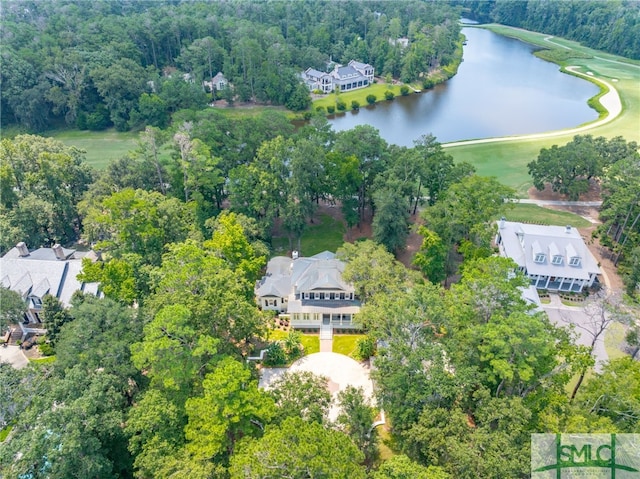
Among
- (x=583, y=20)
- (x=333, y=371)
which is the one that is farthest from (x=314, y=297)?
(x=583, y=20)

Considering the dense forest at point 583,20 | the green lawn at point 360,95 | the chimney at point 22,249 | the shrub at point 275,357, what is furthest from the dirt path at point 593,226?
the dense forest at point 583,20

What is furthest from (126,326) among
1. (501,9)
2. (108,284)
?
(501,9)

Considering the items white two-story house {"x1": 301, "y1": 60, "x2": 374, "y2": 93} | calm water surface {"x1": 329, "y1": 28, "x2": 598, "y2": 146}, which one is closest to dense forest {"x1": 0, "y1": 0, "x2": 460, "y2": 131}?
white two-story house {"x1": 301, "y1": 60, "x2": 374, "y2": 93}

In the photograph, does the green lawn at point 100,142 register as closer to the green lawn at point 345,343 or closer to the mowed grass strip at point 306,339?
the mowed grass strip at point 306,339

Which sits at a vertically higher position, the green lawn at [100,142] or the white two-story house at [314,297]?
the white two-story house at [314,297]

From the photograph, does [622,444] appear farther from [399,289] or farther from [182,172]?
[182,172]
